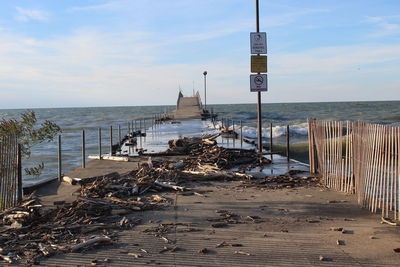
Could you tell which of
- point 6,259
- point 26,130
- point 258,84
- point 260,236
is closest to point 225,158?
point 258,84

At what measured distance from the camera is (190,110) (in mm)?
57812

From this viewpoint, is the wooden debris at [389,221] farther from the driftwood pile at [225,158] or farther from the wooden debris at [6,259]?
the driftwood pile at [225,158]

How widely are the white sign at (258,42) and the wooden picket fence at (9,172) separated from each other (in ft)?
28.5

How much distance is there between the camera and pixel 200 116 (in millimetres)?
49500

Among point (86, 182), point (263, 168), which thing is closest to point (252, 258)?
point (86, 182)

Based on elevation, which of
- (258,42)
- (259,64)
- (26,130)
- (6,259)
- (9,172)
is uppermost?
(258,42)

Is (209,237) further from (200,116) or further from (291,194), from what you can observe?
(200,116)

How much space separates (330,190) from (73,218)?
213 inches

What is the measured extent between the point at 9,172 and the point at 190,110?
49.1 metres

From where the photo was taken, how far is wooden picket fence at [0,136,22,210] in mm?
8703

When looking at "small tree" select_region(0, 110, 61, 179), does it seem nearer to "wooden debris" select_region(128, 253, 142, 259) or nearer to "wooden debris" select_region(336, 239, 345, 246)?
"wooden debris" select_region(128, 253, 142, 259)

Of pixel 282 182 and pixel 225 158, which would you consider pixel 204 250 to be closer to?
pixel 282 182

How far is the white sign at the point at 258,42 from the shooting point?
1527 centimetres

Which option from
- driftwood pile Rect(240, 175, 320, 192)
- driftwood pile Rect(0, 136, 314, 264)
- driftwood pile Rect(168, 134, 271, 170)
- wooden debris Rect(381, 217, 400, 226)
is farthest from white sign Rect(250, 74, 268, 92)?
wooden debris Rect(381, 217, 400, 226)
